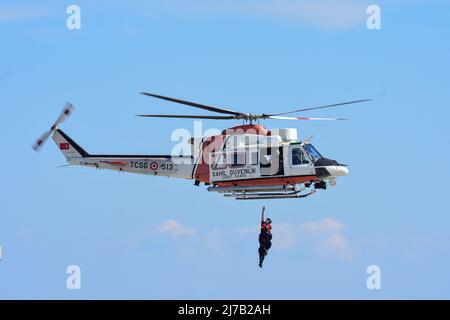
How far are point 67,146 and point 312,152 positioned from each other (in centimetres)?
1168

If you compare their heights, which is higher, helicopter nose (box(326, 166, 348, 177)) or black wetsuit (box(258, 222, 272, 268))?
helicopter nose (box(326, 166, 348, 177))

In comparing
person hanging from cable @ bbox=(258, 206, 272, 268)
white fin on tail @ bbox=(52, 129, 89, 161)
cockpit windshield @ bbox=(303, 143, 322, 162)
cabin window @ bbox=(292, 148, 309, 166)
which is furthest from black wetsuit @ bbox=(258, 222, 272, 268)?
white fin on tail @ bbox=(52, 129, 89, 161)

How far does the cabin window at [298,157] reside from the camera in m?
49.7

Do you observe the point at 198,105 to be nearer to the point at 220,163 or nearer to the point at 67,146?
the point at 220,163

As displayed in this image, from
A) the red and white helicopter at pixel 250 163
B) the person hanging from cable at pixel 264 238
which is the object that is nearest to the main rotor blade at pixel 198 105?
the red and white helicopter at pixel 250 163

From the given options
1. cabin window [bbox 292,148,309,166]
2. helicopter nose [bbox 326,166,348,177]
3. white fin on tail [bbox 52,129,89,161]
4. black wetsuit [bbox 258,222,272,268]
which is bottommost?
black wetsuit [bbox 258,222,272,268]

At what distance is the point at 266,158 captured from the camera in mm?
50219

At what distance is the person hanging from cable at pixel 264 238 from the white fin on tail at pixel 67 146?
9.28 meters

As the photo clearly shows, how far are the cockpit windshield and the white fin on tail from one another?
10.3 meters

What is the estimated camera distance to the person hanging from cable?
1953 inches

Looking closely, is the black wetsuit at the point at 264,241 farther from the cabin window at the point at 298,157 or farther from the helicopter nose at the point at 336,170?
the helicopter nose at the point at 336,170

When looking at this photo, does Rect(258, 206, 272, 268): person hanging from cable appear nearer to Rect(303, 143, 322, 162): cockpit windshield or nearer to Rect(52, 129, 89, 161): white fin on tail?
Rect(303, 143, 322, 162): cockpit windshield

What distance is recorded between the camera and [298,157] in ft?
163
